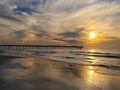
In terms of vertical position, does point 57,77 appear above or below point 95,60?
above

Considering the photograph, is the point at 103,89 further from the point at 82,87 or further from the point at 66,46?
the point at 66,46

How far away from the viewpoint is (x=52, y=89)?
10.4 metres

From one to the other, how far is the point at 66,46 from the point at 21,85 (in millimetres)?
173708

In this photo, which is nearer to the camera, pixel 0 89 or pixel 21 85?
pixel 0 89

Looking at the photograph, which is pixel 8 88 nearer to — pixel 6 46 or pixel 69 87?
pixel 69 87

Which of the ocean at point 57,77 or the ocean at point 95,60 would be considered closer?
the ocean at point 57,77

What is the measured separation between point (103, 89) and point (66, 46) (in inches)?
6850

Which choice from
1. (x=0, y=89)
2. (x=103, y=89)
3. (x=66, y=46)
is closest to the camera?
(x=0, y=89)

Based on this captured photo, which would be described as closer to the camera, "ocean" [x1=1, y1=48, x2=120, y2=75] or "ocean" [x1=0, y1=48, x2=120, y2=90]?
"ocean" [x1=0, y1=48, x2=120, y2=90]

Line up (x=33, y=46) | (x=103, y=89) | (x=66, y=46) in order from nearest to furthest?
(x=103, y=89) < (x=33, y=46) < (x=66, y=46)

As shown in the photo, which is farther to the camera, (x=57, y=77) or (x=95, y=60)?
(x=95, y=60)

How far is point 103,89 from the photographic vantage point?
1055 centimetres

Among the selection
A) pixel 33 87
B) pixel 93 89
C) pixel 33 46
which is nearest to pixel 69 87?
pixel 93 89

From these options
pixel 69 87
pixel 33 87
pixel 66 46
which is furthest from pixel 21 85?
pixel 66 46
